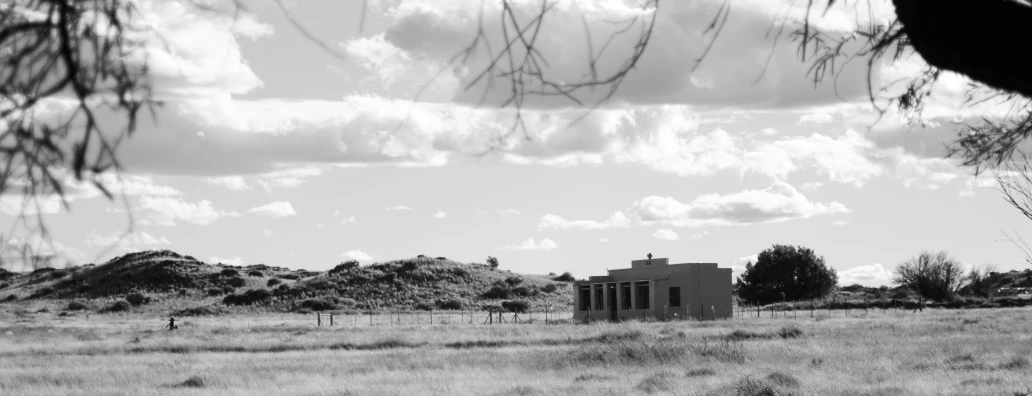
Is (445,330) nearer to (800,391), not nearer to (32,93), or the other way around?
(800,391)

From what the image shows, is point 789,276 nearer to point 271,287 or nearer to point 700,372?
point 271,287

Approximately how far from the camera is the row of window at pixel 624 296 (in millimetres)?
61094

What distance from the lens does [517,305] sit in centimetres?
8600

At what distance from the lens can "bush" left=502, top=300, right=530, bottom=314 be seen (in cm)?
8450

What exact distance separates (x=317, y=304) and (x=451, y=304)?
1257 centimetres

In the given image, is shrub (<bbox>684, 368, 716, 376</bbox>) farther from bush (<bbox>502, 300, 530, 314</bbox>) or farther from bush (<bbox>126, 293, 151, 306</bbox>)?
bush (<bbox>126, 293, 151, 306</bbox>)

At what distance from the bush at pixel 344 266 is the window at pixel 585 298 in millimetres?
40722

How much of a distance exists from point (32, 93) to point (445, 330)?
42.6 metres

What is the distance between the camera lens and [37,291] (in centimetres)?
8925

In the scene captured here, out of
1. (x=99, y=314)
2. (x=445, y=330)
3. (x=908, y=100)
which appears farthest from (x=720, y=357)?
(x=99, y=314)

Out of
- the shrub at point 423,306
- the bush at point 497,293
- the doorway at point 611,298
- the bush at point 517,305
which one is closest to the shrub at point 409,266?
the bush at point 497,293

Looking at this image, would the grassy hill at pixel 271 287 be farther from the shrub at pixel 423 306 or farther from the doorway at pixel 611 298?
the doorway at pixel 611 298

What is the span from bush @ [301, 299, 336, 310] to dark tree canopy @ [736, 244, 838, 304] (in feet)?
145

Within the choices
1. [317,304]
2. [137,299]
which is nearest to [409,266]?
[317,304]
